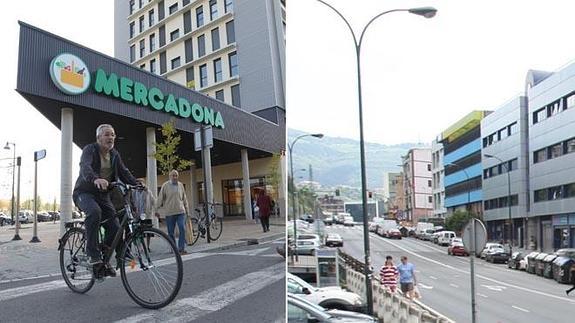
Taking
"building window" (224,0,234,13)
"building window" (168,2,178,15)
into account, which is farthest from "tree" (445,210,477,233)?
"building window" (168,2,178,15)

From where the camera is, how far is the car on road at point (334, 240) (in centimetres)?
136

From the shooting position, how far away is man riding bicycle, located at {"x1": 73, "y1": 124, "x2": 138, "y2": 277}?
4.62 feet

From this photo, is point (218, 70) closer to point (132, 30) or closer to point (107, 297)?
point (132, 30)

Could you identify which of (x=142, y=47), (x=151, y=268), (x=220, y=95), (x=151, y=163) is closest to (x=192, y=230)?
(x=151, y=268)

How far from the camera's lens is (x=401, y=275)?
4.78 feet

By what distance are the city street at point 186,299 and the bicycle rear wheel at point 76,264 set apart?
3cm

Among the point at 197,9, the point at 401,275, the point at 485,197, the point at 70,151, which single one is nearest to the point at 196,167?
the point at 70,151

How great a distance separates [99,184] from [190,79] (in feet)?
1.31

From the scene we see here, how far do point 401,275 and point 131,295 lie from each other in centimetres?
78

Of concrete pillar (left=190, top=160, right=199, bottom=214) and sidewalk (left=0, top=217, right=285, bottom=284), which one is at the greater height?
concrete pillar (left=190, top=160, right=199, bottom=214)

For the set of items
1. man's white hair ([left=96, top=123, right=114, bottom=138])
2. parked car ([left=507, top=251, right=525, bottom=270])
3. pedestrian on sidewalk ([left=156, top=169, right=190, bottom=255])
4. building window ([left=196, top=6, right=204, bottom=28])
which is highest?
building window ([left=196, top=6, right=204, bottom=28])

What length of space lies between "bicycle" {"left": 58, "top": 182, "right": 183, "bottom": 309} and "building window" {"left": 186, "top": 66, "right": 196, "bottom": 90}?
1.05 feet

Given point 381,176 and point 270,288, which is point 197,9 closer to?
point 381,176

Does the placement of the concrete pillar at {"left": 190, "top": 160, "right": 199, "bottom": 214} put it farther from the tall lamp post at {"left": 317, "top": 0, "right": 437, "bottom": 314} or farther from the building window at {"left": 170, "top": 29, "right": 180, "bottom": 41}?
the tall lamp post at {"left": 317, "top": 0, "right": 437, "bottom": 314}
